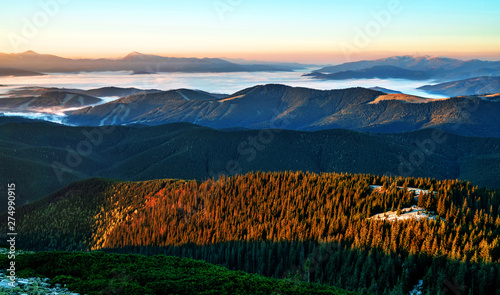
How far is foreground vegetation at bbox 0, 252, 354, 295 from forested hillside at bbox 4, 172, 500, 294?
615 inches

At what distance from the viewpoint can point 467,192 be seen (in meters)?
89.5

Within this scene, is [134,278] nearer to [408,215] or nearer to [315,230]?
[315,230]

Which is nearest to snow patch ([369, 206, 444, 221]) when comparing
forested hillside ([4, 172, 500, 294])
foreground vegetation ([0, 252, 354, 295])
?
forested hillside ([4, 172, 500, 294])

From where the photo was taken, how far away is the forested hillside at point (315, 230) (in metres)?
62.9

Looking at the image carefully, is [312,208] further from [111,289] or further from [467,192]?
[111,289]

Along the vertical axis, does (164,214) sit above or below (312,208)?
below

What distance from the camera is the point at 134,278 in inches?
1575

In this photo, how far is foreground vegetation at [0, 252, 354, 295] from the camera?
1404 inches

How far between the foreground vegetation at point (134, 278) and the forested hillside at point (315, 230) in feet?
51.3

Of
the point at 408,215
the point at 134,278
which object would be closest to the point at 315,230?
the point at 408,215

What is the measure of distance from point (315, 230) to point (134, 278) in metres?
55.6

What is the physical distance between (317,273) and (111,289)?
4524 centimetres

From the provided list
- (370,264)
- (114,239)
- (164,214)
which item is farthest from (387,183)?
(114,239)

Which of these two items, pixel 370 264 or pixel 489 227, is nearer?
pixel 370 264
